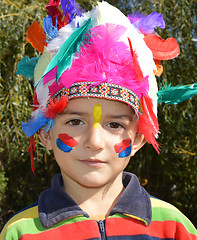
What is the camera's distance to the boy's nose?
1.61 metres

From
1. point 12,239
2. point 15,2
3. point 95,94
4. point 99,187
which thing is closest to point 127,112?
point 95,94

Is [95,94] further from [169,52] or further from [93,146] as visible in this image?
[169,52]

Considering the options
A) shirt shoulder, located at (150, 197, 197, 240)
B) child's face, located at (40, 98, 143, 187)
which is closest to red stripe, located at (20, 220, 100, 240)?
child's face, located at (40, 98, 143, 187)

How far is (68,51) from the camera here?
64.1 inches

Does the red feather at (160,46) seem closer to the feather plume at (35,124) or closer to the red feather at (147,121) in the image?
the red feather at (147,121)

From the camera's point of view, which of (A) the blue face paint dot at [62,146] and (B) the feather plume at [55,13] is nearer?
(A) the blue face paint dot at [62,146]

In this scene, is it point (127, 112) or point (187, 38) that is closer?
point (127, 112)

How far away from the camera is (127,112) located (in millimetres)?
1720

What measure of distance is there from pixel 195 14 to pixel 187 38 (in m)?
0.18

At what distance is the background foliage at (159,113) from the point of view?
256 centimetres

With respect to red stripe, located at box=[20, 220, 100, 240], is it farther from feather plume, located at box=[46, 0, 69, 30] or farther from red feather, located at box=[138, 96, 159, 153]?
feather plume, located at box=[46, 0, 69, 30]

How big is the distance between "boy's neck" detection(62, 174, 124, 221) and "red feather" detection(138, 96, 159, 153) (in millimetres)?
261

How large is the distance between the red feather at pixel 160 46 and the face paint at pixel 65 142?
1.79 ft

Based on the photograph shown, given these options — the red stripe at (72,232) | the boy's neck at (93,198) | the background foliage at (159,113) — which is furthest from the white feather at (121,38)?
the background foliage at (159,113)
